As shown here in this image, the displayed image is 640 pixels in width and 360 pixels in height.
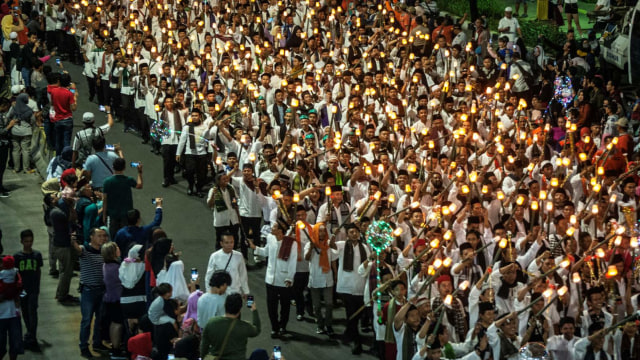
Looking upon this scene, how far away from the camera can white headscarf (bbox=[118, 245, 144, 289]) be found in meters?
13.5

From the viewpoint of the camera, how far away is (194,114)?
61.9ft

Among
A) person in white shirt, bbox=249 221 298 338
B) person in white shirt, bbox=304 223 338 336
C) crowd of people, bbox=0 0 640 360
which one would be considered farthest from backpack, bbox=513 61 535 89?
person in white shirt, bbox=249 221 298 338

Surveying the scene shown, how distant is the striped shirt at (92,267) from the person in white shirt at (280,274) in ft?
7.20

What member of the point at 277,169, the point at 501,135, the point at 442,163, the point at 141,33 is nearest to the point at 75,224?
the point at 277,169

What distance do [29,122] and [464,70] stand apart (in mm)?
7688

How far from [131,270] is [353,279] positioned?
2788 millimetres

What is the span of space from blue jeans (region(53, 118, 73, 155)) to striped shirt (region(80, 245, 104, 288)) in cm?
542

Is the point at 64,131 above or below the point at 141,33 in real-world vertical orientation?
below

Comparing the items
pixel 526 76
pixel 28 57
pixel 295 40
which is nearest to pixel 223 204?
pixel 526 76

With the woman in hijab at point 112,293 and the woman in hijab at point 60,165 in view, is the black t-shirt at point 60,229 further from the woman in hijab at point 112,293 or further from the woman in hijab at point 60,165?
the woman in hijab at point 60,165

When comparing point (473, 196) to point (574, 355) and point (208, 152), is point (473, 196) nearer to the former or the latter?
point (574, 355)

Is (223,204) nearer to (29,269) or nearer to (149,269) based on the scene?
(149,269)

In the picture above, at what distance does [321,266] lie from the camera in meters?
14.9

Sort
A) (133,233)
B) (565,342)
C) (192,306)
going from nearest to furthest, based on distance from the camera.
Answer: (192,306) < (565,342) < (133,233)
